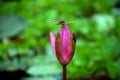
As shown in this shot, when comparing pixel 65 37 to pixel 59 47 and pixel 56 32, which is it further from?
pixel 56 32

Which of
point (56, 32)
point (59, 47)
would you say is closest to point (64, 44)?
point (59, 47)

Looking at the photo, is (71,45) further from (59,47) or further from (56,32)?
(56,32)

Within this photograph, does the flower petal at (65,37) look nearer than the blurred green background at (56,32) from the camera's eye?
Yes

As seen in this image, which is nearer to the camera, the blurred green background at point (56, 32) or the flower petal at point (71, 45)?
the flower petal at point (71, 45)

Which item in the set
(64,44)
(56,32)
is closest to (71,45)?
(64,44)

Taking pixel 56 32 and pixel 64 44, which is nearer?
pixel 64 44
